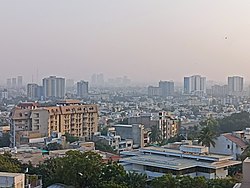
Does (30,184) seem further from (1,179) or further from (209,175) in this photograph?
(209,175)

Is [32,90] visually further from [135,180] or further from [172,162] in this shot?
[135,180]

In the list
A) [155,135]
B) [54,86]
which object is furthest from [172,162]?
[54,86]

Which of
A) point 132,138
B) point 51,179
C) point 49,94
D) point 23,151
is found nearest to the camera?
point 51,179

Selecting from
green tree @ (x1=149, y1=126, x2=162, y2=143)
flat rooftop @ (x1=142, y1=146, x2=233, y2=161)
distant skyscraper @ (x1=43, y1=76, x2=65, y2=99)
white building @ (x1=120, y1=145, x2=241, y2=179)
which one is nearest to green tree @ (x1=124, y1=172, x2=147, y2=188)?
white building @ (x1=120, y1=145, x2=241, y2=179)

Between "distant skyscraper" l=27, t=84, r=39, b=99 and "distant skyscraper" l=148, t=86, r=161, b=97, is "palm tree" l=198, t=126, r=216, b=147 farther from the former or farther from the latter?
"distant skyscraper" l=148, t=86, r=161, b=97

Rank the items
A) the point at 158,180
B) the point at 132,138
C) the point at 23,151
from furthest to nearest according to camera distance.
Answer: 1. the point at 132,138
2. the point at 23,151
3. the point at 158,180

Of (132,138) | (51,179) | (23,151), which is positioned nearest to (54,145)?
(23,151)

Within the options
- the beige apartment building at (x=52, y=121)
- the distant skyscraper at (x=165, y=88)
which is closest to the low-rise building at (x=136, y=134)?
the beige apartment building at (x=52, y=121)

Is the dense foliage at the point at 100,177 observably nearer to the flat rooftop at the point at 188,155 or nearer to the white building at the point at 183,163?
the white building at the point at 183,163
